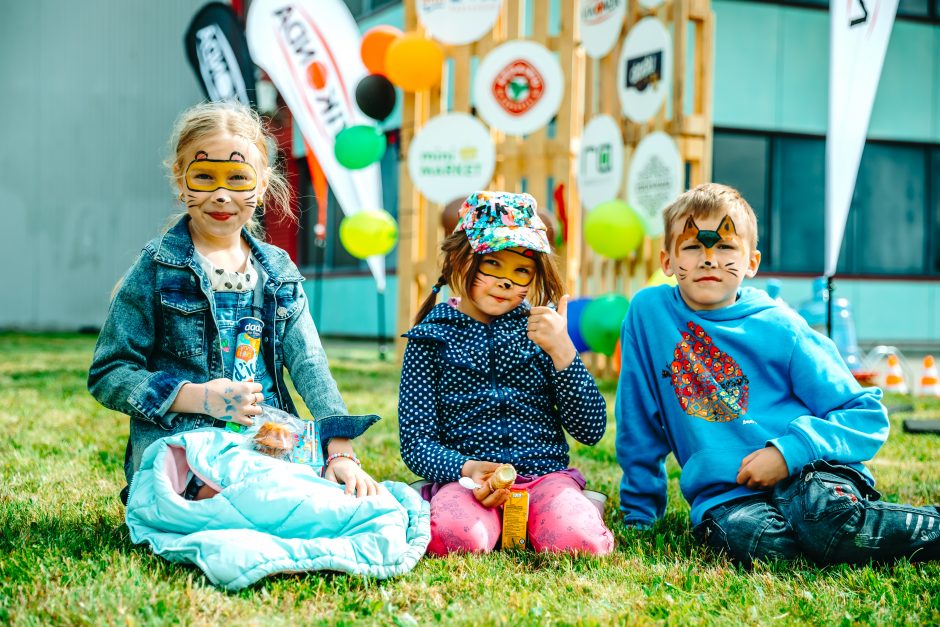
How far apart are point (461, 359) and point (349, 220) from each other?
5818 millimetres

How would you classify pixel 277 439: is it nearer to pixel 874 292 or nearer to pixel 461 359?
pixel 461 359

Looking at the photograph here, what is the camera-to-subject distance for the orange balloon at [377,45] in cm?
834

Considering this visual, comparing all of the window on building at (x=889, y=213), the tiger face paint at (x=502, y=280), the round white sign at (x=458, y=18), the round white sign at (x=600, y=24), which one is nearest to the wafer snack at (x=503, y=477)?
the tiger face paint at (x=502, y=280)

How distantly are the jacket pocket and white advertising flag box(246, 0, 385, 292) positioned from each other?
20.8 ft

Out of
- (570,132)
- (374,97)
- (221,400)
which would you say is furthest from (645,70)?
→ (221,400)

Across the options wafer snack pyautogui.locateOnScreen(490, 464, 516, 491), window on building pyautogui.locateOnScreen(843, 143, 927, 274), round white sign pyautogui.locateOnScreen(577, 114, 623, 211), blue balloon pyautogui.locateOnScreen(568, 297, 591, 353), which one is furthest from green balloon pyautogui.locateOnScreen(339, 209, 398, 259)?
window on building pyautogui.locateOnScreen(843, 143, 927, 274)

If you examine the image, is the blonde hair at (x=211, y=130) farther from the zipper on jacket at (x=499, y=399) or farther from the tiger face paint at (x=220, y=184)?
the zipper on jacket at (x=499, y=399)

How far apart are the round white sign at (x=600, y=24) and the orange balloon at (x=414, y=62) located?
1.53 meters

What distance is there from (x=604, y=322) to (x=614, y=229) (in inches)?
26.8

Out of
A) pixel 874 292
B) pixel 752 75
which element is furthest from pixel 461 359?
pixel 874 292

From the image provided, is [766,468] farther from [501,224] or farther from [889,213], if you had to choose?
[889,213]

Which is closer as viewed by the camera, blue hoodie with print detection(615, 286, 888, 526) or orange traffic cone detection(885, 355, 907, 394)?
blue hoodie with print detection(615, 286, 888, 526)

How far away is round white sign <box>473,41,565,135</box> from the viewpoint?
7117 mm

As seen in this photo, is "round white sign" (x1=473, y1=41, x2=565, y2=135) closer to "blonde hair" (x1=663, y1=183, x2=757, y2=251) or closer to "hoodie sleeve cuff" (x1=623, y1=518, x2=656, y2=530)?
"blonde hair" (x1=663, y1=183, x2=757, y2=251)
